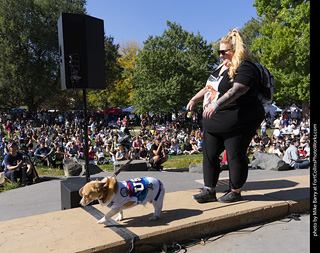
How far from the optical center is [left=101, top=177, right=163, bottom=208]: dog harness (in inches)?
112

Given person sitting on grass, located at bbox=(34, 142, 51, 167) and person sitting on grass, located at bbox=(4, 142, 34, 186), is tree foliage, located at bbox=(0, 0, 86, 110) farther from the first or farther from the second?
person sitting on grass, located at bbox=(4, 142, 34, 186)

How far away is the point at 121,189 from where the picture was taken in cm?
289

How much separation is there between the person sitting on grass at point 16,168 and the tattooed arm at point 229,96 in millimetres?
6048

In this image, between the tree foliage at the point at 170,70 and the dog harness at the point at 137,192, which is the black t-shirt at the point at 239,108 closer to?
the dog harness at the point at 137,192

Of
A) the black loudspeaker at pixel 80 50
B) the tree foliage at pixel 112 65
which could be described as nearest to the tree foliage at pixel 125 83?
the tree foliage at pixel 112 65

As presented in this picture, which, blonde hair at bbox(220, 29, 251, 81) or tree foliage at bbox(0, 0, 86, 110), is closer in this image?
blonde hair at bbox(220, 29, 251, 81)

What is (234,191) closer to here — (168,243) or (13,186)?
(168,243)

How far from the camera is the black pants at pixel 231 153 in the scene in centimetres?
330

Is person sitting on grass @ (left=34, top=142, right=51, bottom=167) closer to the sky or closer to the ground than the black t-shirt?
closer to the ground

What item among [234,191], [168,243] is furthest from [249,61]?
[168,243]

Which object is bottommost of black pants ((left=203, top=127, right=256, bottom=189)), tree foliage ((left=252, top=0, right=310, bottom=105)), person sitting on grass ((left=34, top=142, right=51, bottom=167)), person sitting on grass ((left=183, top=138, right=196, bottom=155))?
person sitting on grass ((left=183, top=138, right=196, bottom=155))

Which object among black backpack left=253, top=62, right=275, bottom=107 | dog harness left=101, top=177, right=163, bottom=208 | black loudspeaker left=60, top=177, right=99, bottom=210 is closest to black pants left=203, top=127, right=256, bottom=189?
black backpack left=253, top=62, right=275, bottom=107

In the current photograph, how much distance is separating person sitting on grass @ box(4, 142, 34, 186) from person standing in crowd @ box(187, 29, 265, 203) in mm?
5570

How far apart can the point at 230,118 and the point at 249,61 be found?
2.13 ft
